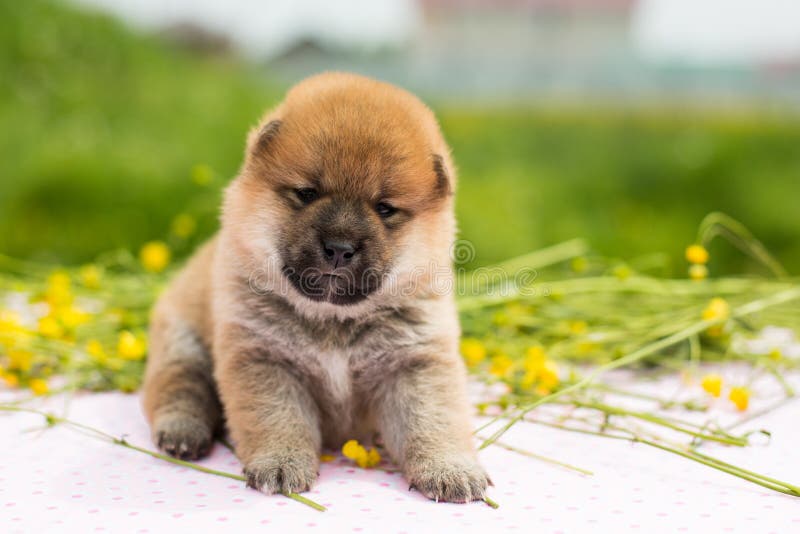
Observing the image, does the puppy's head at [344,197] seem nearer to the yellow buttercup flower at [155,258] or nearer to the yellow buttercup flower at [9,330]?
the yellow buttercup flower at [9,330]

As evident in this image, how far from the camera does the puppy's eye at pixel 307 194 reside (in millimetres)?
1894

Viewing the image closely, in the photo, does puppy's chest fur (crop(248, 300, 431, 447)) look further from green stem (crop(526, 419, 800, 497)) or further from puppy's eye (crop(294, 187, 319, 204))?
green stem (crop(526, 419, 800, 497))

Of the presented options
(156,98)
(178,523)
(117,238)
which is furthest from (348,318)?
(156,98)

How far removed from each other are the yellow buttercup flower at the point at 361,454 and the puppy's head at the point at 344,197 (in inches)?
14.5

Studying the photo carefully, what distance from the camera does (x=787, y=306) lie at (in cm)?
325

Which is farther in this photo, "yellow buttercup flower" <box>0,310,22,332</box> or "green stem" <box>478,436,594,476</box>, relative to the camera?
"yellow buttercup flower" <box>0,310,22,332</box>

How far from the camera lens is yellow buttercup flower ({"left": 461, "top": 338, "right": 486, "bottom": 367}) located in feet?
8.93

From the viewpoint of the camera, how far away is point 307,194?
75.2 inches

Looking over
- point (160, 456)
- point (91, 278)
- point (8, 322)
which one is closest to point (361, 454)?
point (160, 456)

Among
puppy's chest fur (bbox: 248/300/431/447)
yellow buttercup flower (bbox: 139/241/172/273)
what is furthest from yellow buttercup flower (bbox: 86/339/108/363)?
puppy's chest fur (bbox: 248/300/431/447)

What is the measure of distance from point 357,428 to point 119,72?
14.9ft

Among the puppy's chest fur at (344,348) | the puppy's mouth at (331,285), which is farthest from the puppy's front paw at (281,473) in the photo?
the puppy's mouth at (331,285)

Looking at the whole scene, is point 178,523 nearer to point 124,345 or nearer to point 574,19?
point 124,345

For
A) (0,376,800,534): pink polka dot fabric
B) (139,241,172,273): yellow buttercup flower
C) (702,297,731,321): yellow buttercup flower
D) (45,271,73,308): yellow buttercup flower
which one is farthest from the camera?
(139,241,172,273): yellow buttercup flower
